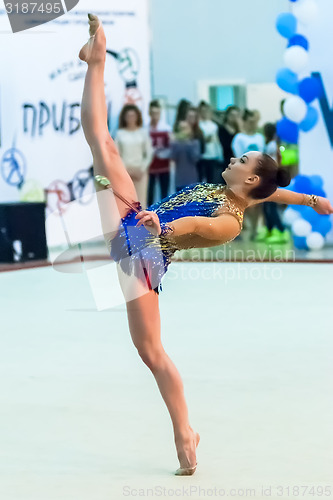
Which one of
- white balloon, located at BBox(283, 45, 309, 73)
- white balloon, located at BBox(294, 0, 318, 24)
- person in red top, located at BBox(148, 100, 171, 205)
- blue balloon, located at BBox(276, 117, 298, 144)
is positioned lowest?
person in red top, located at BBox(148, 100, 171, 205)

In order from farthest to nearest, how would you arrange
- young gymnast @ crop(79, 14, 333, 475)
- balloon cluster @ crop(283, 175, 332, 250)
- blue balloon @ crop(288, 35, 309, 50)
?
balloon cluster @ crop(283, 175, 332, 250) < blue balloon @ crop(288, 35, 309, 50) < young gymnast @ crop(79, 14, 333, 475)

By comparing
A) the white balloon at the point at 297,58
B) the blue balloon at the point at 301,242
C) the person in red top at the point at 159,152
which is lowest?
the blue balloon at the point at 301,242

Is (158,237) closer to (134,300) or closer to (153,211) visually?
(153,211)

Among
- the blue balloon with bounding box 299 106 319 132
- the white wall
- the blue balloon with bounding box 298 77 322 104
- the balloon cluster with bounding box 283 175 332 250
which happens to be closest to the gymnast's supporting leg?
the balloon cluster with bounding box 283 175 332 250

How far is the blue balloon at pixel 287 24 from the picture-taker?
8.54 metres

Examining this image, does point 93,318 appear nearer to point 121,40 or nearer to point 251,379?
point 251,379

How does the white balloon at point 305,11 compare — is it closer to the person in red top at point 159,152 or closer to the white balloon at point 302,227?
the white balloon at point 302,227

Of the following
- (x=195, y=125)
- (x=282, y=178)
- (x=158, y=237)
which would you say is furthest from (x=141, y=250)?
(x=195, y=125)

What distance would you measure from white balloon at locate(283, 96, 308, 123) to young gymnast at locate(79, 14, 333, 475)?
5.74m

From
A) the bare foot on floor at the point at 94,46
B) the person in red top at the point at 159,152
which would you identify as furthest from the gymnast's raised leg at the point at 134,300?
the person in red top at the point at 159,152

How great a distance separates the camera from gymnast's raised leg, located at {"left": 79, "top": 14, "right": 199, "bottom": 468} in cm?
285

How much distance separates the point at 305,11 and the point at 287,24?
0.21 metres

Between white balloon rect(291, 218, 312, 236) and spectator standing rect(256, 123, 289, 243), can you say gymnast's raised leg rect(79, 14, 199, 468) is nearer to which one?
white balloon rect(291, 218, 312, 236)

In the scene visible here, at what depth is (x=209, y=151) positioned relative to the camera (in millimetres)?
9938
